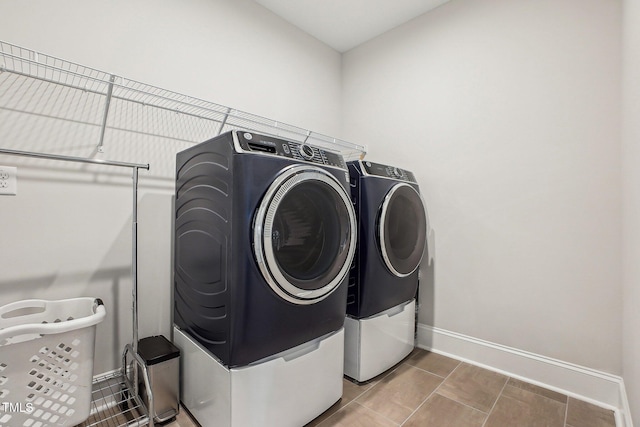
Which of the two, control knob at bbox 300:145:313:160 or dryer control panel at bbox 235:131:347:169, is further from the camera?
control knob at bbox 300:145:313:160

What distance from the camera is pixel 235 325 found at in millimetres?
1149

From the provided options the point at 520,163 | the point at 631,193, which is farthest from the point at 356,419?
the point at 520,163

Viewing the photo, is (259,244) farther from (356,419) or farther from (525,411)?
(525,411)

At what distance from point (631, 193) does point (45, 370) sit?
95.4 inches

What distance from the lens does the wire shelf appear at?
4.30 feet

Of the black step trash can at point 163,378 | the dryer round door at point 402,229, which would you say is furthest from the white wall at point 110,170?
the dryer round door at point 402,229

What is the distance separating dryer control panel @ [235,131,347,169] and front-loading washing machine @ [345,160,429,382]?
0.36 m

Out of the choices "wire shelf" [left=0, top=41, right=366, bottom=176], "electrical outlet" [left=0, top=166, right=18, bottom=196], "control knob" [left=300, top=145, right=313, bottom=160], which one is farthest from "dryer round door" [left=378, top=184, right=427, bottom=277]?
"electrical outlet" [left=0, top=166, right=18, bottom=196]

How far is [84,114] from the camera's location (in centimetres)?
149

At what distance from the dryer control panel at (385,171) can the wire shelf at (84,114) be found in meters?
1.00

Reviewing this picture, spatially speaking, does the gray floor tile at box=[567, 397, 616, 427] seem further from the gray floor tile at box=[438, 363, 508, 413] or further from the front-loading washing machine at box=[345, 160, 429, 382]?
the front-loading washing machine at box=[345, 160, 429, 382]

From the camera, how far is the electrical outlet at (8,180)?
4.16ft

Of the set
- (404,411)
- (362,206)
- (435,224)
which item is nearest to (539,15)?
(435,224)

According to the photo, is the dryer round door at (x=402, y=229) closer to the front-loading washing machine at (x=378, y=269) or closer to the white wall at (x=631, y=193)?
the front-loading washing machine at (x=378, y=269)
